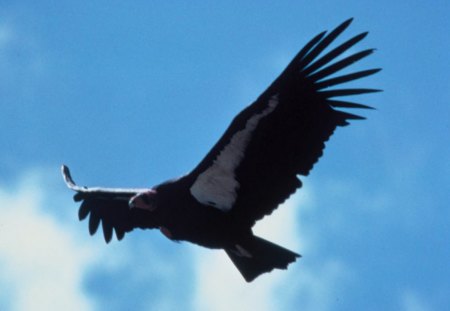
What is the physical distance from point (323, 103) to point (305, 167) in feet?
2.78

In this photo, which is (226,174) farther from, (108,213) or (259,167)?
(108,213)

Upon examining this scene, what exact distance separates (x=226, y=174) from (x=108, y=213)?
340cm

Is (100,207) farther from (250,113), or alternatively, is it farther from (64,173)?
(250,113)

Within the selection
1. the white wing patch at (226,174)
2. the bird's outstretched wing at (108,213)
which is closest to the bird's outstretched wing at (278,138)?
the white wing patch at (226,174)

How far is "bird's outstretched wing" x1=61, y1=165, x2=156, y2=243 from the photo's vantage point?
1306 centimetres

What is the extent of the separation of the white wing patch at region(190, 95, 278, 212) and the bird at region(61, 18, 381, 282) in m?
0.01

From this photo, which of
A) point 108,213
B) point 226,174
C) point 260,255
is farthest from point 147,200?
point 108,213

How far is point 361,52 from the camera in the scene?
9.51 m

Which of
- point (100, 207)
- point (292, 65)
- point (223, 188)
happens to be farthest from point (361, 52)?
point (100, 207)

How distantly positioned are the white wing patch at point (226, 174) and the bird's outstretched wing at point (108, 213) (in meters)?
2.37

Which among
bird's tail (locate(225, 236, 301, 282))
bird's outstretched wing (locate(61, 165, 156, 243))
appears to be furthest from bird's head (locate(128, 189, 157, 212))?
bird's outstretched wing (locate(61, 165, 156, 243))

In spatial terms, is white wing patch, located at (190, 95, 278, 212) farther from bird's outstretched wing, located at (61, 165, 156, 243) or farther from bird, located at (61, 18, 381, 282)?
bird's outstretched wing, located at (61, 165, 156, 243)

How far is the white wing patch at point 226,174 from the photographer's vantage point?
10.3 m

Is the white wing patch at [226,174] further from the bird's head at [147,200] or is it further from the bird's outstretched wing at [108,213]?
the bird's outstretched wing at [108,213]
